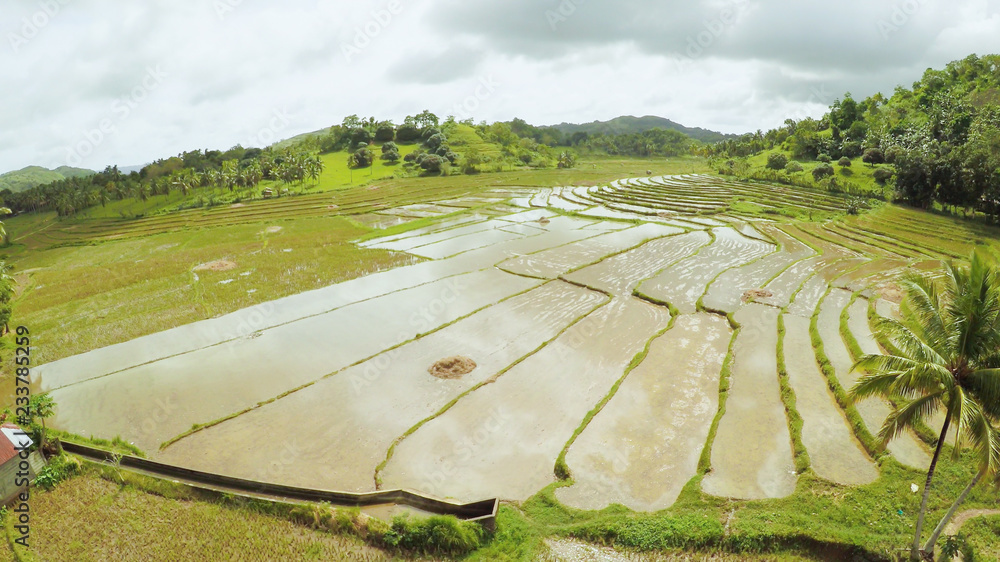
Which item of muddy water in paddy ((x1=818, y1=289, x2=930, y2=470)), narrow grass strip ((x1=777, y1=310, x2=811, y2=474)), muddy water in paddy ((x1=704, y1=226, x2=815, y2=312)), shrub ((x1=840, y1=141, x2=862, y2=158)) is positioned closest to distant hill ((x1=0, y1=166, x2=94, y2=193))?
muddy water in paddy ((x1=704, y1=226, x2=815, y2=312))

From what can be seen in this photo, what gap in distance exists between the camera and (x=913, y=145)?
4538 centimetres

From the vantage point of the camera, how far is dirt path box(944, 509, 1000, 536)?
8789 millimetres

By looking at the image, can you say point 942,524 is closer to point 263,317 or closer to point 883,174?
point 263,317

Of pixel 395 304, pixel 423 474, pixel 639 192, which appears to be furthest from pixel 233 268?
pixel 639 192

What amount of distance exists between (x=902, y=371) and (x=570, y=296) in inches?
563

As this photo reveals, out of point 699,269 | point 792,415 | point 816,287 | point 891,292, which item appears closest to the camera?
point 792,415

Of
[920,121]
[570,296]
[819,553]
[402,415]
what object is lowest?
[819,553]

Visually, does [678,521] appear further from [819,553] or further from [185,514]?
[185,514]

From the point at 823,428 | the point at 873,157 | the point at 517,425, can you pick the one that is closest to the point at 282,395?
the point at 517,425

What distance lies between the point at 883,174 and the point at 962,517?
49.0 metres

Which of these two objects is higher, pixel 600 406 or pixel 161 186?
pixel 161 186

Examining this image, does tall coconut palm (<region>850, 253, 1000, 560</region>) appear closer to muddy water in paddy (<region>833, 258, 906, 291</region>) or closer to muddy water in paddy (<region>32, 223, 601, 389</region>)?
muddy water in paddy (<region>833, 258, 906, 291</region>)

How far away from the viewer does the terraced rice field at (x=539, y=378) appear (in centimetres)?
1088

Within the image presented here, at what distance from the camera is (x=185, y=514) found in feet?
32.6
